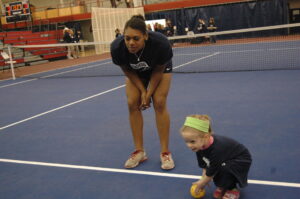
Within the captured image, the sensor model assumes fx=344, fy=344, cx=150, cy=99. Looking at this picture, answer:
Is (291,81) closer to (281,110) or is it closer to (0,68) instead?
(281,110)

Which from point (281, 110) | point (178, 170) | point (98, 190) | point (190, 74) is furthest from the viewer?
point (190, 74)

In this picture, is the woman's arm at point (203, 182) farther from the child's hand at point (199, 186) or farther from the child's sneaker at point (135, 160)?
the child's sneaker at point (135, 160)

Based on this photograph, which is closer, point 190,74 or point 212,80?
point 212,80

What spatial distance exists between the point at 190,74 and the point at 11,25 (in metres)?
24.3

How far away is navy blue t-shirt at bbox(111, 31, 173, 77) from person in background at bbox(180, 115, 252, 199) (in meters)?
0.80

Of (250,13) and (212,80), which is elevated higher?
(250,13)

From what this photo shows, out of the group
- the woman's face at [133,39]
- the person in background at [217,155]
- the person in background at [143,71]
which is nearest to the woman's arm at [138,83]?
the person in background at [143,71]

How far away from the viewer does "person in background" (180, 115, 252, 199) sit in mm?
2471

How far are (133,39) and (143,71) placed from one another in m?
0.52

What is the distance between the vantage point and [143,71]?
3.42 m

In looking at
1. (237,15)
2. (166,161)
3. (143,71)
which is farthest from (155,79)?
(237,15)

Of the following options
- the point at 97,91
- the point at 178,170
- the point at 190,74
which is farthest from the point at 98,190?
the point at 190,74

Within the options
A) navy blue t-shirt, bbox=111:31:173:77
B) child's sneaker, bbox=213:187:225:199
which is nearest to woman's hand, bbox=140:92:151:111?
navy blue t-shirt, bbox=111:31:173:77

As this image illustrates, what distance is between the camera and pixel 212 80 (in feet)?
26.9
